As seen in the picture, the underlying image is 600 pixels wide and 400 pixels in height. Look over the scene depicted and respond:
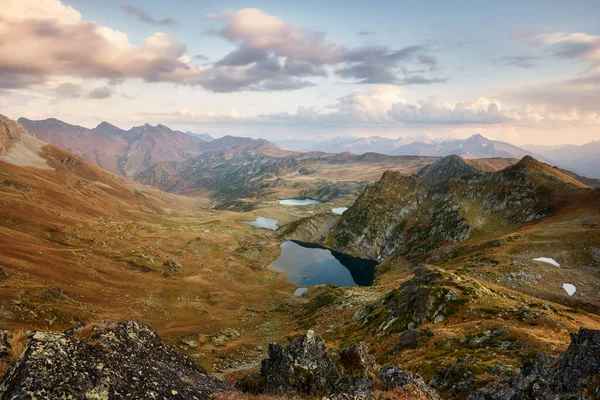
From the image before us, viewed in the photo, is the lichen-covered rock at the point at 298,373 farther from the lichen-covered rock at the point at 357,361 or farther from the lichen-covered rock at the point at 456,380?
the lichen-covered rock at the point at 456,380

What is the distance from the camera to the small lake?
152375 millimetres

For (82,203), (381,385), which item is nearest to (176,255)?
(82,203)

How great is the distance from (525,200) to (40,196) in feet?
790

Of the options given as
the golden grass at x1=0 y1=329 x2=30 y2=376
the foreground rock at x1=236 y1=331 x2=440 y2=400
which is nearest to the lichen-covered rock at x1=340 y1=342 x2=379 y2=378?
the foreground rock at x1=236 y1=331 x2=440 y2=400

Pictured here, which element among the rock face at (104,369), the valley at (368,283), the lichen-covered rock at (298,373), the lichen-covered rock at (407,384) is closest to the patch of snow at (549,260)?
the valley at (368,283)

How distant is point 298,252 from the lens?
19588cm

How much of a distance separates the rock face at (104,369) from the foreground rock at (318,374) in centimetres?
584

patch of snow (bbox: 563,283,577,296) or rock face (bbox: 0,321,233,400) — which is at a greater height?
rock face (bbox: 0,321,233,400)

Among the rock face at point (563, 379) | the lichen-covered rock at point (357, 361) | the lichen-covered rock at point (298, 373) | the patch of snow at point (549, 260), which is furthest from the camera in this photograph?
the patch of snow at point (549, 260)

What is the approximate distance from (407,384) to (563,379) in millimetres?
10377

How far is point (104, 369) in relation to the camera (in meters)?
12.5

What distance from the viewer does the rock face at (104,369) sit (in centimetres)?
1034

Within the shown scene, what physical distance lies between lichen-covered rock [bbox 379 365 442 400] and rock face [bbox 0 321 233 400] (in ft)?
34.9

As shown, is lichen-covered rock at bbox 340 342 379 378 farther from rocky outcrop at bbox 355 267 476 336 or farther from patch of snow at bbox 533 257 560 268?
patch of snow at bbox 533 257 560 268
